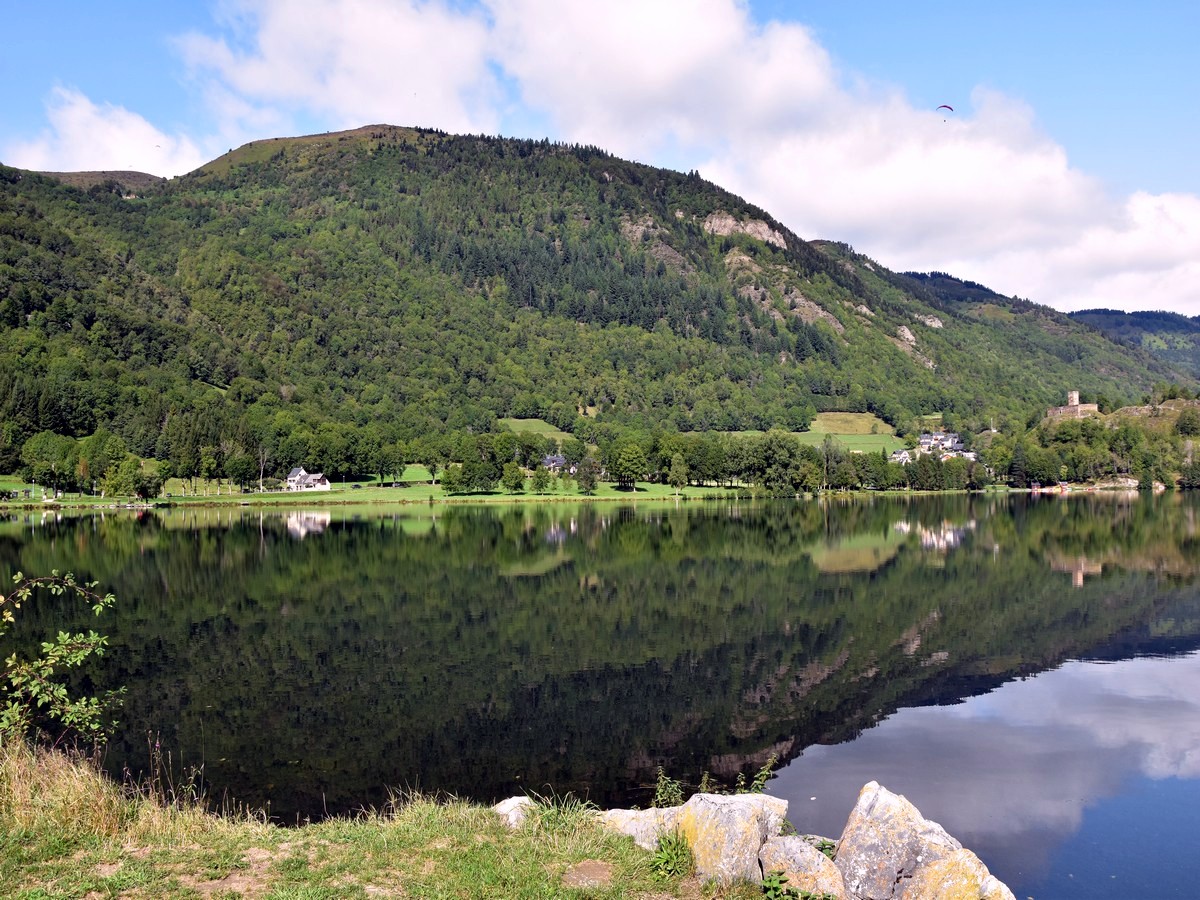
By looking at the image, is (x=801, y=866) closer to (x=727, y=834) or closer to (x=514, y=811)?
(x=727, y=834)

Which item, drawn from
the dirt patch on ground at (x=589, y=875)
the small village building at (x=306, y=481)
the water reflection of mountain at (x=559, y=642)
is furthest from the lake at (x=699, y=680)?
the small village building at (x=306, y=481)

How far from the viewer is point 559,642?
3409 cm

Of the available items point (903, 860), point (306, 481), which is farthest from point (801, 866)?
point (306, 481)

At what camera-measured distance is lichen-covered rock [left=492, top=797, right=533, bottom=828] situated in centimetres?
1357

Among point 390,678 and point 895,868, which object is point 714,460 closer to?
point 390,678

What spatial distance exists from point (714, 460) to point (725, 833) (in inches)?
5406

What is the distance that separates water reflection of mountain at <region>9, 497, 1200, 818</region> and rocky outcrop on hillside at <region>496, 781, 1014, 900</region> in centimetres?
781

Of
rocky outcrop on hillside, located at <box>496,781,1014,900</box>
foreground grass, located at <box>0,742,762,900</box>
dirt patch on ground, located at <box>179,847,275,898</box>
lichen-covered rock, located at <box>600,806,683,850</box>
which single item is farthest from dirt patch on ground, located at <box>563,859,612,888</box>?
dirt patch on ground, located at <box>179,847,275,898</box>

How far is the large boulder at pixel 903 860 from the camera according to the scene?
34.4 feet

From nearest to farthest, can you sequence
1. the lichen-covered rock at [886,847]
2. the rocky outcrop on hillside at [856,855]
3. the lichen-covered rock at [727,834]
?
the rocky outcrop on hillside at [856,855] < the lichen-covered rock at [886,847] < the lichen-covered rock at [727,834]

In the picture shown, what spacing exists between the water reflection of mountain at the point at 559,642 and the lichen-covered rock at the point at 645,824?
17.8 ft

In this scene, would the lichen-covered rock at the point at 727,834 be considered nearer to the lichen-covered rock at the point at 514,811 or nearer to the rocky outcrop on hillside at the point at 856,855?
the rocky outcrop on hillside at the point at 856,855

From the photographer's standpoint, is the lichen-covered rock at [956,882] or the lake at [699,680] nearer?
the lichen-covered rock at [956,882]

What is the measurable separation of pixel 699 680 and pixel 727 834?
689 inches
